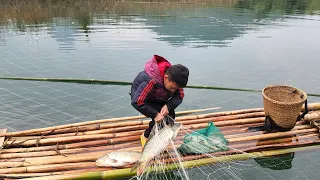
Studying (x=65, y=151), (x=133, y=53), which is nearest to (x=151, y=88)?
(x=65, y=151)

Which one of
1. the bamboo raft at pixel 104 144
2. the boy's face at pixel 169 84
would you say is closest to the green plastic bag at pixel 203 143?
the bamboo raft at pixel 104 144

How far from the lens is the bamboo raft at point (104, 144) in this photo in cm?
296

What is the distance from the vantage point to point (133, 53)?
27.4 ft

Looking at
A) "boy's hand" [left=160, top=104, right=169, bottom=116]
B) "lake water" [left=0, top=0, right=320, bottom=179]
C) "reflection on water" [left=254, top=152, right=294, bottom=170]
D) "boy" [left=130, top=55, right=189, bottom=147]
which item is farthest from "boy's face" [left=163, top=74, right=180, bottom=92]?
"reflection on water" [left=254, top=152, right=294, bottom=170]

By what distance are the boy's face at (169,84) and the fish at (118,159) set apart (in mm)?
803

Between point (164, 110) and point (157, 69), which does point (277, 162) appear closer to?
A: point (164, 110)

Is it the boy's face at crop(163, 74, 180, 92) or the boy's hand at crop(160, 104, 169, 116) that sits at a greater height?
the boy's face at crop(163, 74, 180, 92)

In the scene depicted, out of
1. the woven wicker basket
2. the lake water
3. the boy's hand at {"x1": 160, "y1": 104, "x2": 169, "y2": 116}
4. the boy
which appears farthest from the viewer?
the lake water

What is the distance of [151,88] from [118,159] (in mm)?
835

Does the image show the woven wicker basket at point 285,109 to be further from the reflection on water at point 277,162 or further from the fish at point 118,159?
the fish at point 118,159

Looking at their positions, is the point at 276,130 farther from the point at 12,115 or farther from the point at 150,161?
the point at 12,115

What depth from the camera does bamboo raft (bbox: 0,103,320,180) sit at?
2.96 meters

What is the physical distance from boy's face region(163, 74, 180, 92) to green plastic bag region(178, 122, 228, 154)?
0.73 m

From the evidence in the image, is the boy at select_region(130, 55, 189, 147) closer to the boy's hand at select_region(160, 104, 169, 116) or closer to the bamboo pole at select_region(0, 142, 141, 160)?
the boy's hand at select_region(160, 104, 169, 116)
